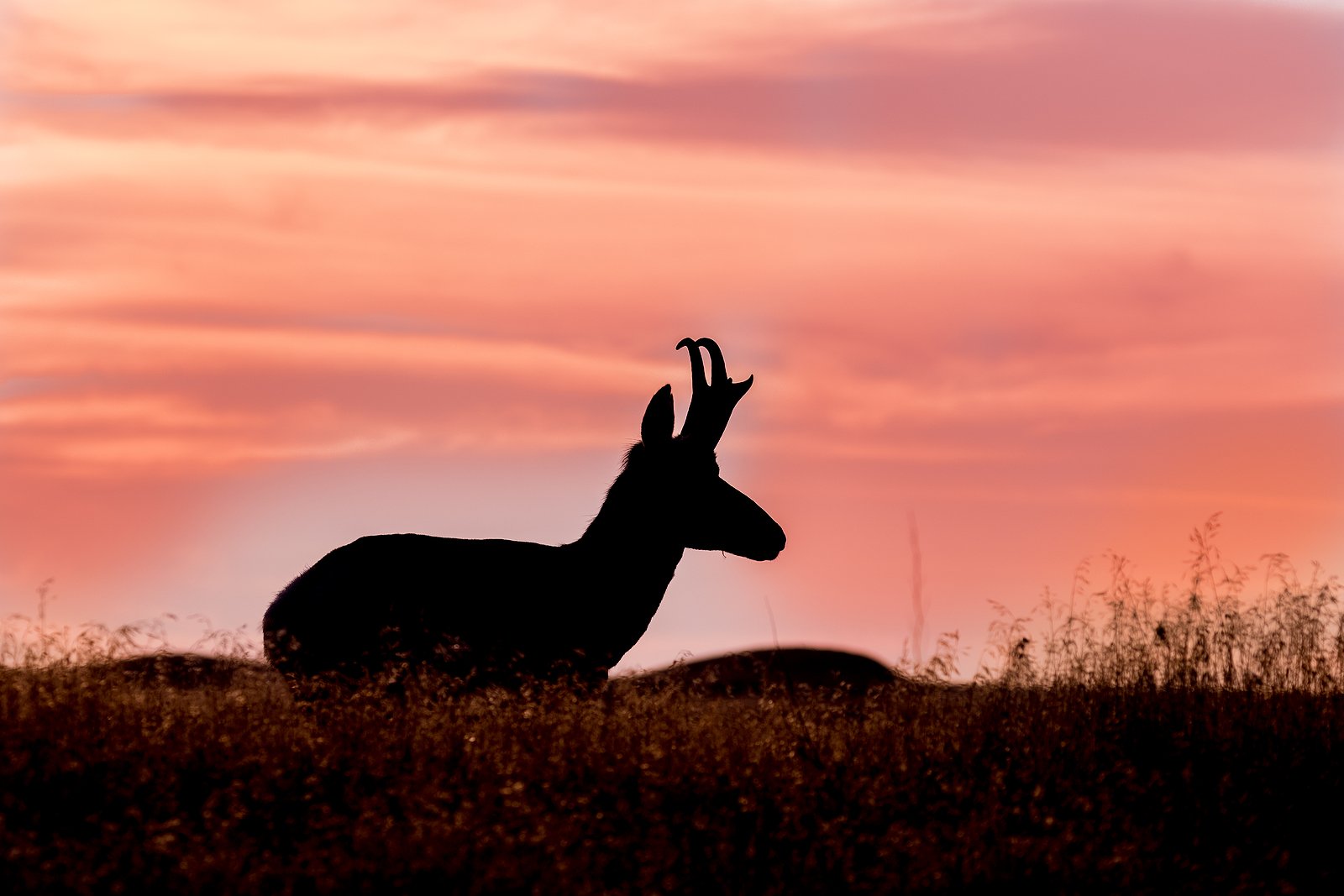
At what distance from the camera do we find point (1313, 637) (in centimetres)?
1307

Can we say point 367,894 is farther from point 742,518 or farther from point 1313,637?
point 1313,637

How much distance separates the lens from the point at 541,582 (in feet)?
44.7

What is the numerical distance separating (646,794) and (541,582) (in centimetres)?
445

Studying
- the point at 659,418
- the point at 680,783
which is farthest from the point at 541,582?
the point at 680,783

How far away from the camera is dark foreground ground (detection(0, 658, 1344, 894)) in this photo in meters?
8.30

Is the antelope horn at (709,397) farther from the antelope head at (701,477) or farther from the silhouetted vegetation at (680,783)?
the silhouetted vegetation at (680,783)

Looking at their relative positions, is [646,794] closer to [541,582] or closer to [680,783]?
[680,783]

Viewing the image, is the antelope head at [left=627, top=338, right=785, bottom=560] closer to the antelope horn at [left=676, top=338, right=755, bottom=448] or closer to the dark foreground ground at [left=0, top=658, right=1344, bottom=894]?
the antelope horn at [left=676, top=338, right=755, bottom=448]

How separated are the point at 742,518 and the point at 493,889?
671cm

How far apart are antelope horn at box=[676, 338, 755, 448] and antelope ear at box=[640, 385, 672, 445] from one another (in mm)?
310

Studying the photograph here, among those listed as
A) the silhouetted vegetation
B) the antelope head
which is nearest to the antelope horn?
the antelope head

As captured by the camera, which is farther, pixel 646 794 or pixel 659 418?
pixel 659 418

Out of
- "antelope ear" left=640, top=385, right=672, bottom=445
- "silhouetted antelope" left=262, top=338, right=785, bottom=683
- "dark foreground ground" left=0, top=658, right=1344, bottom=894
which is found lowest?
"dark foreground ground" left=0, top=658, right=1344, bottom=894

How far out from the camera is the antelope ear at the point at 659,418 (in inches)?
539
